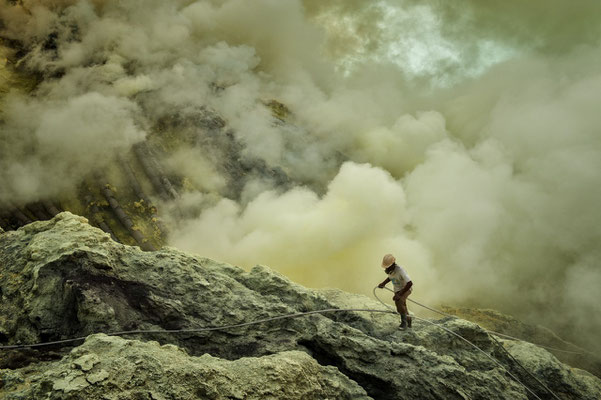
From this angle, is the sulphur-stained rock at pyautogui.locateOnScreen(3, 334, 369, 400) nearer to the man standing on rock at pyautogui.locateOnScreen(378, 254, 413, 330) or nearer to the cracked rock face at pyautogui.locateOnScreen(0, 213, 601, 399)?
the cracked rock face at pyautogui.locateOnScreen(0, 213, 601, 399)

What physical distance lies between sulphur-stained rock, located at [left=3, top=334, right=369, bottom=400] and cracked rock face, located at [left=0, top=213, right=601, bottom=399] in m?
0.01

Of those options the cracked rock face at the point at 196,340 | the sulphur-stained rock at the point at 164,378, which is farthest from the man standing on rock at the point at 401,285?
the sulphur-stained rock at the point at 164,378

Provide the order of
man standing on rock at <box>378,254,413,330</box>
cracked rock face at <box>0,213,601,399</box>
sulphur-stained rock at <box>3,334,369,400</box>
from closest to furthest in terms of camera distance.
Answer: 1. sulphur-stained rock at <box>3,334,369,400</box>
2. cracked rock face at <box>0,213,601,399</box>
3. man standing on rock at <box>378,254,413,330</box>

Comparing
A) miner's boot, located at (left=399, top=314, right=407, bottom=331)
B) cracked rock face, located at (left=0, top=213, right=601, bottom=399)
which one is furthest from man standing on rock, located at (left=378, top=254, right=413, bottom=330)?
cracked rock face, located at (left=0, top=213, right=601, bottom=399)

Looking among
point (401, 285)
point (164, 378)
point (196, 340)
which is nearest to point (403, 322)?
point (401, 285)

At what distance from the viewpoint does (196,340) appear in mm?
5801

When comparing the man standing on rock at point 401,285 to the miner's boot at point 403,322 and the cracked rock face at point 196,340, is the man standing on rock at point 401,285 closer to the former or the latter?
the miner's boot at point 403,322

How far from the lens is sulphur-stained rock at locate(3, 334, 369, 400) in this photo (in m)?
3.71

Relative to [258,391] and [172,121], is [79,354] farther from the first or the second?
[172,121]

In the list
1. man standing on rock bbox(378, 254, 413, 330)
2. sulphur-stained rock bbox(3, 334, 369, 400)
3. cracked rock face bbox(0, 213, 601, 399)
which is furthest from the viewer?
man standing on rock bbox(378, 254, 413, 330)

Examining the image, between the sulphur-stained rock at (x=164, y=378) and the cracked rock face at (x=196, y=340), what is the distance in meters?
0.01

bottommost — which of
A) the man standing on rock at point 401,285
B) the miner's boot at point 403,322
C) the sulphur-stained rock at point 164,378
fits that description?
the sulphur-stained rock at point 164,378

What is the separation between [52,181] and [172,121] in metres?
8.52

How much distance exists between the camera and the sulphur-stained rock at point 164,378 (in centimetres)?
371
